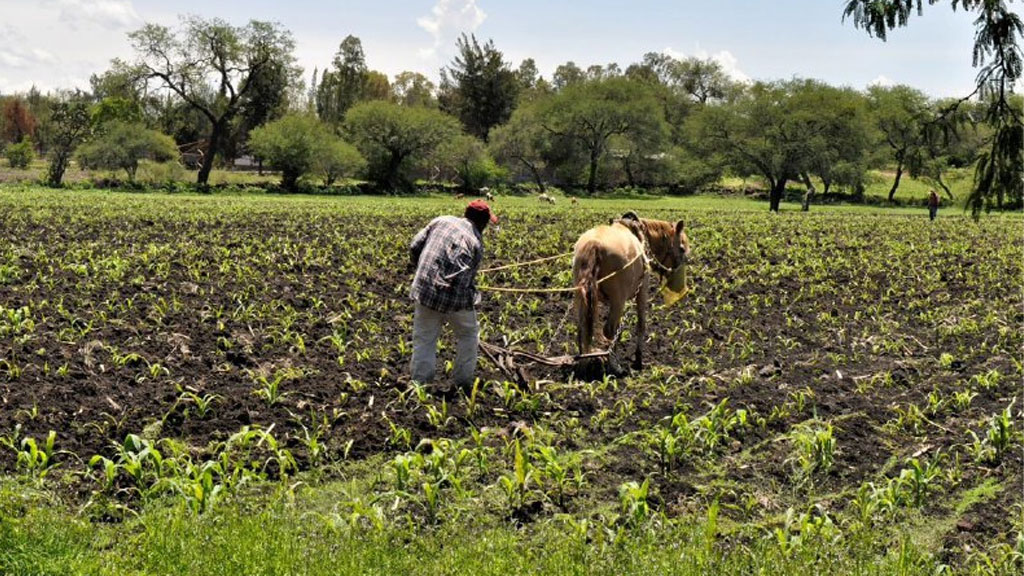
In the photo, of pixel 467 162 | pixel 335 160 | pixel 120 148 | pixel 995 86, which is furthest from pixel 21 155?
pixel 995 86

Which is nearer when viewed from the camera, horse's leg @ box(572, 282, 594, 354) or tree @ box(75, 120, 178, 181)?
horse's leg @ box(572, 282, 594, 354)

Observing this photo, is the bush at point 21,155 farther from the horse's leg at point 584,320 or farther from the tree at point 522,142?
the horse's leg at point 584,320

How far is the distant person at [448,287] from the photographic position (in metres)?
7.77

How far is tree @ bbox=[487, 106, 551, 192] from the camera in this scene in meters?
68.4

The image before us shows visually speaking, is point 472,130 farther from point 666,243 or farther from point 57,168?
point 666,243

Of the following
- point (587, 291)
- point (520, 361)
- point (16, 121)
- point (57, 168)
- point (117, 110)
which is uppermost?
point (16, 121)

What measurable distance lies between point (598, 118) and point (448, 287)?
6116 centimetres

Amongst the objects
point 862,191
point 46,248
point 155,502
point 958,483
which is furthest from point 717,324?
point 862,191

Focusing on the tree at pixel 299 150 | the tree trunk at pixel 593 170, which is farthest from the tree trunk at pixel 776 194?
the tree at pixel 299 150

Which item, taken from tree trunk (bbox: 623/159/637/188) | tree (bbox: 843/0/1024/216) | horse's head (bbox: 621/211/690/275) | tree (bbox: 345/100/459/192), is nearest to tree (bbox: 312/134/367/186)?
tree (bbox: 345/100/459/192)

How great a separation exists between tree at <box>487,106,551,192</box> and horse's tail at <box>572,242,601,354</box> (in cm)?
5893

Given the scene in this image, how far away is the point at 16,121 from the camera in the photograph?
298 ft

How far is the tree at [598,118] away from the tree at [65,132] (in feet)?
107

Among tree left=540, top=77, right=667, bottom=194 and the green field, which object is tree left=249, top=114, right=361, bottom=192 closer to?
tree left=540, top=77, right=667, bottom=194
